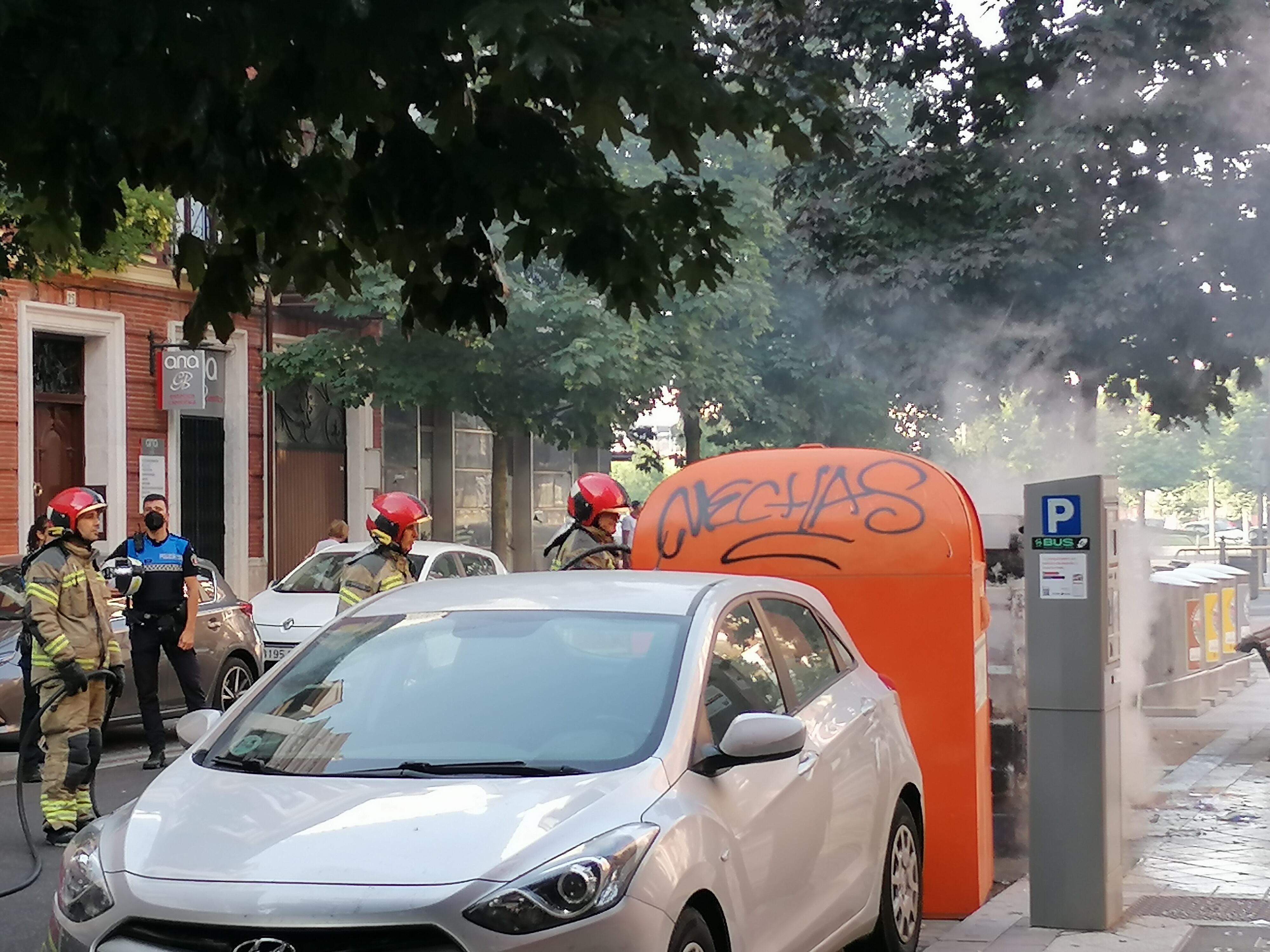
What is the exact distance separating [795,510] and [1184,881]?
2.33 m

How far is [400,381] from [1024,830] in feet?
51.4

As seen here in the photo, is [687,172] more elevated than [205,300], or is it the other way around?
[687,172]

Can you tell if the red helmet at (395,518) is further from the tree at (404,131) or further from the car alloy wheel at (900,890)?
the car alloy wheel at (900,890)

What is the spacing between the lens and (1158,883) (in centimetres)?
779

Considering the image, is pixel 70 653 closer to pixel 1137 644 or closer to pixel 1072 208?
pixel 1137 644

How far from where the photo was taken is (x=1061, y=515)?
22.7ft

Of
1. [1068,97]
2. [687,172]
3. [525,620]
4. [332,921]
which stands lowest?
[332,921]

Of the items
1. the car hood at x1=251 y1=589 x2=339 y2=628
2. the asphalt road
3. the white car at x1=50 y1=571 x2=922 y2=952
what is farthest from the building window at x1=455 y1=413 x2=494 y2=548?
the white car at x1=50 y1=571 x2=922 y2=952

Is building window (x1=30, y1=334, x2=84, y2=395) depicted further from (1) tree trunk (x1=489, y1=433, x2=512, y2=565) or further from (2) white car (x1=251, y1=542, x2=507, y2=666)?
(1) tree trunk (x1=489, y1=433, x2=512, y2=565)

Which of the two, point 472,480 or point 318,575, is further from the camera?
point 472,480

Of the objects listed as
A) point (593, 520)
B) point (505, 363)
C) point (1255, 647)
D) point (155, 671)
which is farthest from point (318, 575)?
point (1255, 647)

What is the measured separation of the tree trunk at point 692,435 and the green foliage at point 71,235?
11.9m

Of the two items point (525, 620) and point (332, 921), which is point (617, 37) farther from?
point (332, 921)

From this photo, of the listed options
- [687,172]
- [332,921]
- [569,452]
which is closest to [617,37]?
[687,172]
